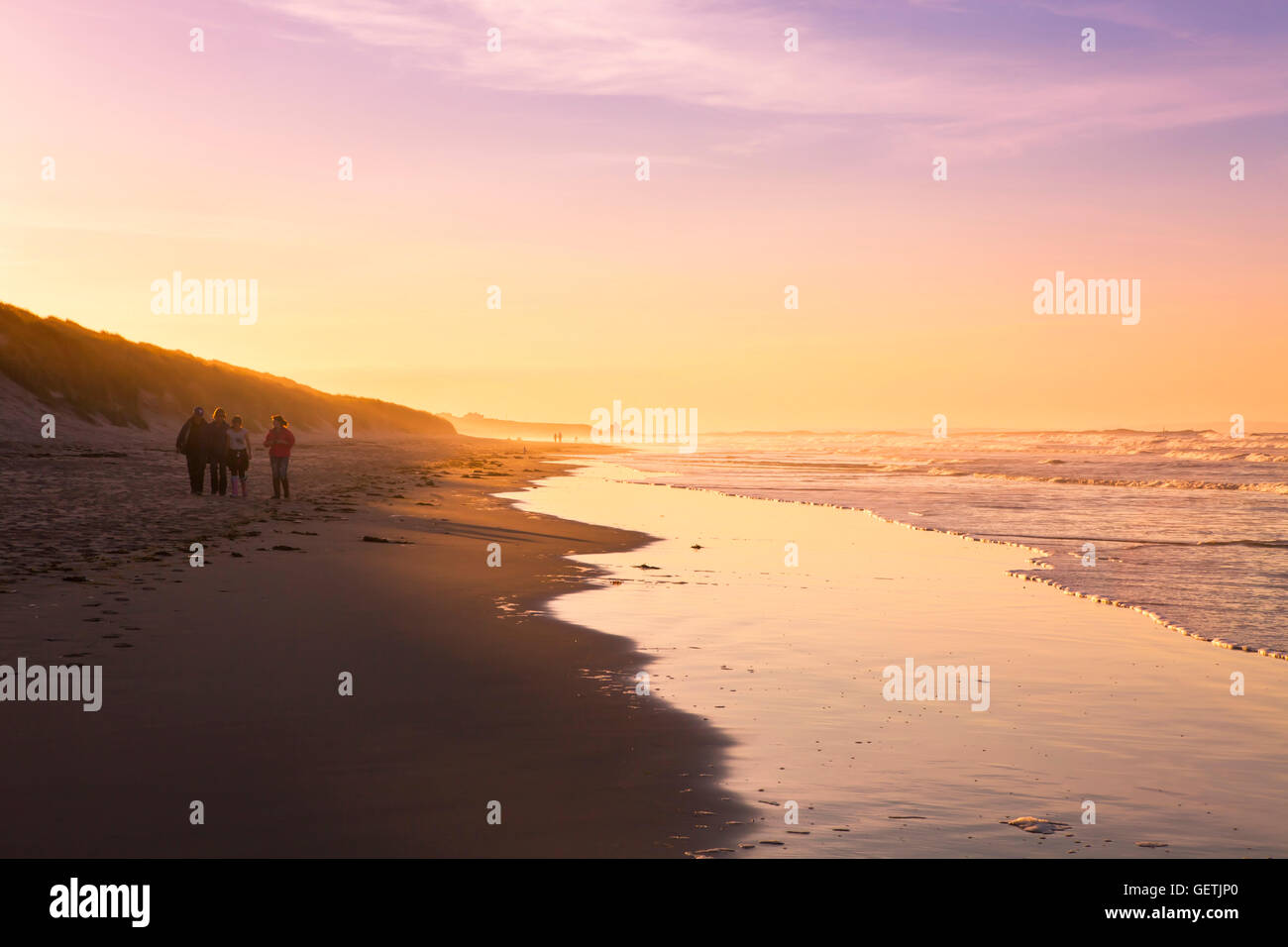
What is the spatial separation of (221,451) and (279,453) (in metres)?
1.41

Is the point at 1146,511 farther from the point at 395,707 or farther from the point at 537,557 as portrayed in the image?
the point at 395,707

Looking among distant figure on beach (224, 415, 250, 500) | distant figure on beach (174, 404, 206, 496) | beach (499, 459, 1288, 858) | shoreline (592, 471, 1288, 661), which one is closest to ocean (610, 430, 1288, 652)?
shoreline (592, 471, 1288, 661)

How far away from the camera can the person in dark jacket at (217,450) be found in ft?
81.0

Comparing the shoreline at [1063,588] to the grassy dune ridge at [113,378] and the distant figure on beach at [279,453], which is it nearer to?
the distant figure on beach at [279,453]

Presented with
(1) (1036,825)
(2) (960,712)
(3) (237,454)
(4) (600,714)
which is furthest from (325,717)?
(3) (237,454)

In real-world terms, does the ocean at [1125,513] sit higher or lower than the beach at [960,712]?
higher

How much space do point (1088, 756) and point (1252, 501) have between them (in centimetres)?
2961

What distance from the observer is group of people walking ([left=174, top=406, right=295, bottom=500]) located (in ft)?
80.2

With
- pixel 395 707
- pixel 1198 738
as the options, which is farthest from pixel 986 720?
pixel 395 707

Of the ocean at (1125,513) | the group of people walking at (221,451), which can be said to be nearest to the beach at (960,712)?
the ocean at (1125,513)

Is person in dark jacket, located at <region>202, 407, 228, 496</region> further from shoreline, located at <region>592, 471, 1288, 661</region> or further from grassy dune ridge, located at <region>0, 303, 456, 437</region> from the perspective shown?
Result: grassy dune ridge, located at <region>0, 303, 456, 437</region>

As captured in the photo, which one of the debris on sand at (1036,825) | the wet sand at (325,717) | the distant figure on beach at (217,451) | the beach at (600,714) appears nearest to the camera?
the wet sand at (325,717)

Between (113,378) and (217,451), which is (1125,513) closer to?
(217,451)
